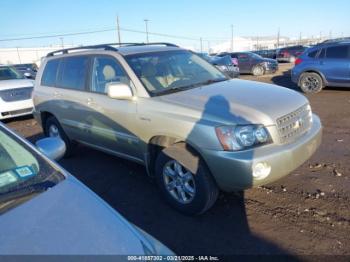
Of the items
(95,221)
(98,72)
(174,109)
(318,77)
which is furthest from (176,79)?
(318,77)

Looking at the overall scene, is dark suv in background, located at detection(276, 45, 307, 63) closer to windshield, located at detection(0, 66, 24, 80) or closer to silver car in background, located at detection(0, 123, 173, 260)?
windshield, located at detection(0, 66, 24, 80)

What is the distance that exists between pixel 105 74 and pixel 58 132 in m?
1.87

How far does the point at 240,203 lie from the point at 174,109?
1354 millimetres

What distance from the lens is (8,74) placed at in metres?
11.4

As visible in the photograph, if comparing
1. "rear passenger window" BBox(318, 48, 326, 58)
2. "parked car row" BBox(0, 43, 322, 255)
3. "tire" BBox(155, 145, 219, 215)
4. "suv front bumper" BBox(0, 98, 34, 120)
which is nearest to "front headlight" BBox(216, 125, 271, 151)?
"parked car row" BBox(0, 43, 322, 255)

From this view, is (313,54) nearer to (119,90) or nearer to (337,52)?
(337,52)

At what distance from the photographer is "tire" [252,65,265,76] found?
2027cm

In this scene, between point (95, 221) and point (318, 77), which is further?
point (318, 77)

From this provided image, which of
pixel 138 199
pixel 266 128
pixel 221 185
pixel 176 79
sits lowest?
pixel 138 199

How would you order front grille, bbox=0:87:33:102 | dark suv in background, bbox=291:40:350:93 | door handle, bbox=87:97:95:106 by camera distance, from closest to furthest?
door handle, bbox=87:97:95:106, front grille, bbox=0:87:33:102, dark suv in background, bbox=291:40:350:93

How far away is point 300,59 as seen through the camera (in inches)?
470

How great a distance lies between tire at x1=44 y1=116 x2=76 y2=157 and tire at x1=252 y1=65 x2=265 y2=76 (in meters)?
16.3

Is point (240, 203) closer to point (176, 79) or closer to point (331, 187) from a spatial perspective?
point (331, 187)

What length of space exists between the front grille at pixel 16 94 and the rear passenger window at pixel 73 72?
470cm
